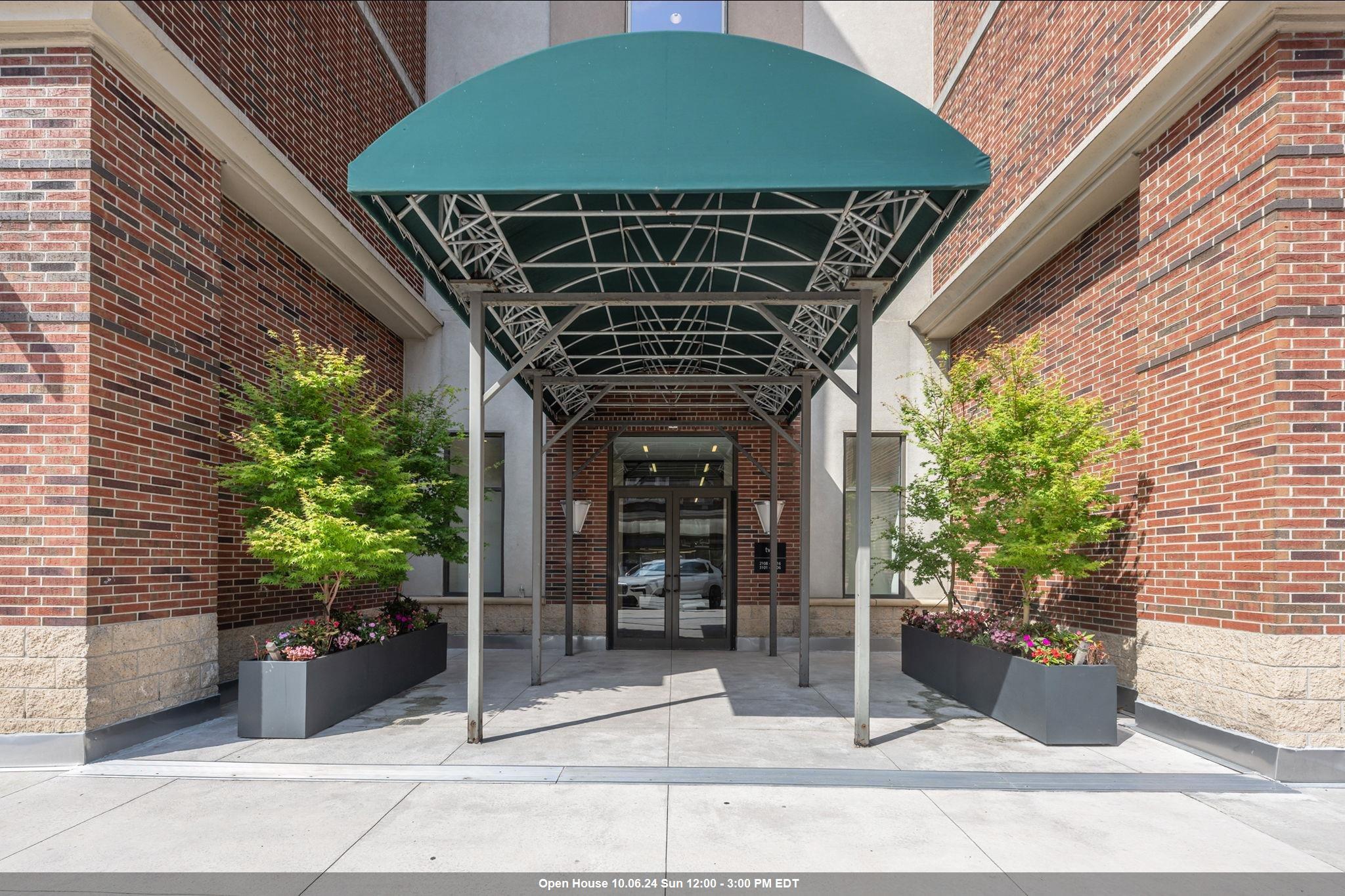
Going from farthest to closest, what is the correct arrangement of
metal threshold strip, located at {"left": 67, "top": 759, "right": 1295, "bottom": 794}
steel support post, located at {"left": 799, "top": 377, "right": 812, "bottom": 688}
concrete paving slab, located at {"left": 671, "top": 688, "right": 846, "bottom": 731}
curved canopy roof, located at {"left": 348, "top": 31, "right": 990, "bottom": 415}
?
1. steel support post, located at {"left": 799, "top": 377, "right": 812, "bottom": 688}
2. concrete paving slab, located at {"left": 671, "top": 688, "right": 846, "bottom": 731}
3. metal threshold strip, located at {"left": 67, "top": 759, "right": 1295, "bottom": 794}
4. curved canopy roof, located at {"left": 348, "top": 31, "right": 990, "bottom": 415}

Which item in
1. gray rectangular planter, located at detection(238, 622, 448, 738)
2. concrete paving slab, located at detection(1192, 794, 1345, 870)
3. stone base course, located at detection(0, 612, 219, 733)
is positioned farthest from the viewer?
gray rectangular planter, located at detection(238, 622, 448, 738)

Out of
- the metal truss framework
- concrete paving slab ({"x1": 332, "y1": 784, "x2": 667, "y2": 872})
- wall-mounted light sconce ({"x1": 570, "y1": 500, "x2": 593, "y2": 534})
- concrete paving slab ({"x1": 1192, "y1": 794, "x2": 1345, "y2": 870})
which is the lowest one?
concrete paving slab ({"x1": 1192, "y1": 794, "x2": 1345, "y2": 870})

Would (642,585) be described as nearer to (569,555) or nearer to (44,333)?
(569,555)

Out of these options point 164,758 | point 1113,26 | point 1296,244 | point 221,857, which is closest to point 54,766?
point 164,758

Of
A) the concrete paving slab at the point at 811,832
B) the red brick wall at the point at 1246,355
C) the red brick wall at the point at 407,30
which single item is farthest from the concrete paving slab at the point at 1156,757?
the red brick wall at the point at 407,30

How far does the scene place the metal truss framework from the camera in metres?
6.91

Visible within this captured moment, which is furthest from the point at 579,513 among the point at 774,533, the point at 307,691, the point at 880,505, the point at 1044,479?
the point at 1044,479

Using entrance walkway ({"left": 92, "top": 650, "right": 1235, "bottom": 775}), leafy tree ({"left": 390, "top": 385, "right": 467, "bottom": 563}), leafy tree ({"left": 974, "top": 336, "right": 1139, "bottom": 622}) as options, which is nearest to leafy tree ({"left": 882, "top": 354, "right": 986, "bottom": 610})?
leafy tree ({"left": 974, "top": 336, "right": 1139, "bottom": 622})

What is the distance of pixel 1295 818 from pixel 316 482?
26.4ft

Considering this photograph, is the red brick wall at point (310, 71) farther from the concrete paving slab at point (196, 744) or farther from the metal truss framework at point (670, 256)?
the concrete paving slab at point (196, 744)

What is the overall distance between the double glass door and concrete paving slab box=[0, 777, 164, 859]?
883 cm

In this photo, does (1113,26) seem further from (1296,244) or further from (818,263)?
(818,263)

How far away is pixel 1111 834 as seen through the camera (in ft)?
16.8

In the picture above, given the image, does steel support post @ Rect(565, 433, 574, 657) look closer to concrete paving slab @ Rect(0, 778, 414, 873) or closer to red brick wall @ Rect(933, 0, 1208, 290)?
concrete paving slab @ Rect(0, 778, 414, 873)
